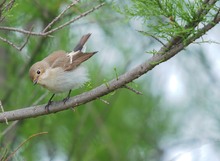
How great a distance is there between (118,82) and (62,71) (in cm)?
148

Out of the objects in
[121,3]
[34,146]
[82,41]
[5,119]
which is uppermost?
[121,3]

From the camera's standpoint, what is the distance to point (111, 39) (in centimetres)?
650

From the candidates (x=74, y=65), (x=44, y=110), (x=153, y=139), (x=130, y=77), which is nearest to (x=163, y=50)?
(x=130, y=77)

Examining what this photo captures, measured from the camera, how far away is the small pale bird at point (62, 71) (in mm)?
4512

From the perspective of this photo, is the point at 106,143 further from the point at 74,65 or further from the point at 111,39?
the point at 74,65

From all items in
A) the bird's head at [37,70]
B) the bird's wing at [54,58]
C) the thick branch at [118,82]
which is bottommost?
the thick branch at [118,82]

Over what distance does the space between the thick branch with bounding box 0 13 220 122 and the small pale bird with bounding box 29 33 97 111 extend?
81 centimetres

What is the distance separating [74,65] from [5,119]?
1352 millimetres

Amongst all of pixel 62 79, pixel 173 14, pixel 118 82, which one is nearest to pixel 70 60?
pixel 62 79

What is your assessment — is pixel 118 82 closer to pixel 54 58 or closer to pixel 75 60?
pixel 75 60

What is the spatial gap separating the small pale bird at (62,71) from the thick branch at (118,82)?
81 centimetres

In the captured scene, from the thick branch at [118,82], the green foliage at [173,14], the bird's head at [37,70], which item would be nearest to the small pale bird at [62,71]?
the bird's head at [37,70]

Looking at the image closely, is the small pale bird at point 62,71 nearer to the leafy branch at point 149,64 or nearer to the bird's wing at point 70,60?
the bird's wing at point 70,60

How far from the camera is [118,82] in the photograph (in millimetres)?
3197
